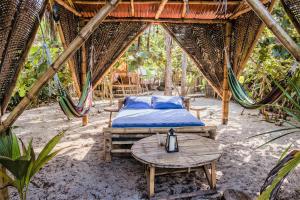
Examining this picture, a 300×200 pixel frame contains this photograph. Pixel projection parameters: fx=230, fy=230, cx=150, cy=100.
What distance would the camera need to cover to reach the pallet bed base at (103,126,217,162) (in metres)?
2.64

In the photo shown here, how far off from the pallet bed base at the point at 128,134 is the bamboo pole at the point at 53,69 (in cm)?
110

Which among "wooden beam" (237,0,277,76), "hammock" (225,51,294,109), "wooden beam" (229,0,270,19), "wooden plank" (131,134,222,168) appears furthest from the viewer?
"wooden beam" (229,0,270,19)

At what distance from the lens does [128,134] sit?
107 inches

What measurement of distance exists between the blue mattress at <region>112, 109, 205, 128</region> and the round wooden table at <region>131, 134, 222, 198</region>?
1.33ft

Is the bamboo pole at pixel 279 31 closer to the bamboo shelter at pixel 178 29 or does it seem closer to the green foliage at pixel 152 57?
the bamboo shelter at pixel 178 29

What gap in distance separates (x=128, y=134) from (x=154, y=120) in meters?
0.46

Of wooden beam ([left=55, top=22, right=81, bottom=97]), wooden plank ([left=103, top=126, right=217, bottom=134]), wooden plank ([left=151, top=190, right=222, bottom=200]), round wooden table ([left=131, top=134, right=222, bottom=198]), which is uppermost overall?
wooden beam ([left=55, top=22, right=81, bottom=97])

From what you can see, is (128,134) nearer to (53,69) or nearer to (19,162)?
(53,69)

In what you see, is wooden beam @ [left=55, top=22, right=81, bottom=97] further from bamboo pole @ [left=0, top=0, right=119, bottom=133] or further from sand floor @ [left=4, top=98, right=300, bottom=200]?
bamboo pole @ [left=0, top=0, right=119, bottom=133]

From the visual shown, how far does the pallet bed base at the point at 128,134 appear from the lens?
2.64 metres

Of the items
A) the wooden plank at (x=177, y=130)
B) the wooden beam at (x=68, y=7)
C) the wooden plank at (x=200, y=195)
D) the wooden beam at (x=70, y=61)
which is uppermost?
the wooden beam at (x=68, y=7)

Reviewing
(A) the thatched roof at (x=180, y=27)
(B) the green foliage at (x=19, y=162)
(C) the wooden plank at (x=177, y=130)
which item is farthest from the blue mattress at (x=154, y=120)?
(A) the thatched roof at (x=180, y=27)

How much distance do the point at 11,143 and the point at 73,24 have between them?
3078 mm

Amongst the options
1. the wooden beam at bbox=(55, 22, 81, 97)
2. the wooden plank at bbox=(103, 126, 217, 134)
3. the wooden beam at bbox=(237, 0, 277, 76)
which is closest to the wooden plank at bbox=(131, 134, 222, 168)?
the wooden plank at bbox=(103, 126, 217, 134)
